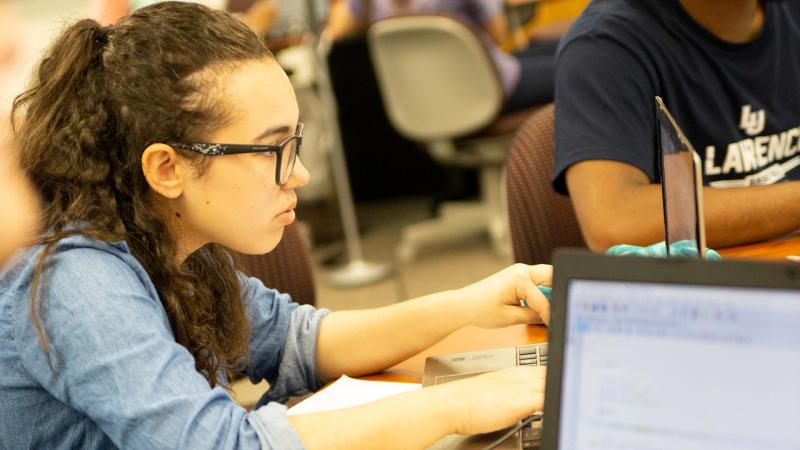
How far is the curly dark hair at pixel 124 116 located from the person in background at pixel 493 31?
98.9 inches

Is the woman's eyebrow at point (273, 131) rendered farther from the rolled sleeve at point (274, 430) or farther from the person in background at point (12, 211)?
the person in background at point (12, 211)

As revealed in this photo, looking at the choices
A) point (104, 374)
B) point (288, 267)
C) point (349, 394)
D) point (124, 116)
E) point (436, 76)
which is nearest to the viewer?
point (104, 374)

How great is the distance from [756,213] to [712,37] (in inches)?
14.9

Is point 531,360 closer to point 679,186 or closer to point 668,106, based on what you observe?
point 679,186

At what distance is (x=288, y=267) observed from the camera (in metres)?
1.78

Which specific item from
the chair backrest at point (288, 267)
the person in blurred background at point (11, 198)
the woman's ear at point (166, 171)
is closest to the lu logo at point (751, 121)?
the chair backrest at point (288, 267)

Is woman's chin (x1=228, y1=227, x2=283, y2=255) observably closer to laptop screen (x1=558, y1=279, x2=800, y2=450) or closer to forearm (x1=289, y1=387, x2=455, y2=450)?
forearm (x1=289, y1=387, x2=455, y2=450)

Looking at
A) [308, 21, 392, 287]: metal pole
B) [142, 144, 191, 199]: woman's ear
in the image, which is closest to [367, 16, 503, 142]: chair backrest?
[308, 21, 392, 287]: metal pole

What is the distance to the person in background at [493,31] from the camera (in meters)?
3.62

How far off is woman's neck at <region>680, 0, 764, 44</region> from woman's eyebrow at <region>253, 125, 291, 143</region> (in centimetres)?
90

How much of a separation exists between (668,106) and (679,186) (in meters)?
0.71

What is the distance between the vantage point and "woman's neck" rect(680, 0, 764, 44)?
5.43 ft

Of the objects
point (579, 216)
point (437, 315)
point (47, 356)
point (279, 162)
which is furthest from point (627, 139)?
point (47, 356)

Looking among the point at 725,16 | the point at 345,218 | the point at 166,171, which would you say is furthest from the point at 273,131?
the point at 345,218
